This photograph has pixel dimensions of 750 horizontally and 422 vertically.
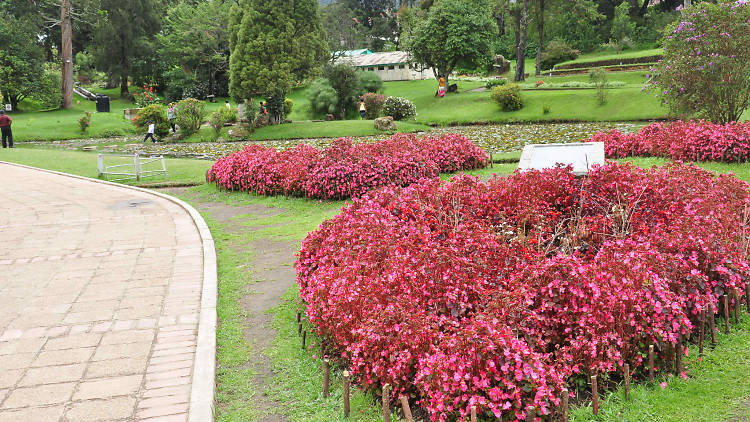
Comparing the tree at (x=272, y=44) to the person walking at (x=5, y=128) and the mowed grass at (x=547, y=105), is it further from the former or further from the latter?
the person walking at (x=5, y=128)

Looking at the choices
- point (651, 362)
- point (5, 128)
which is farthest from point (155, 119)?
point (651, 362)

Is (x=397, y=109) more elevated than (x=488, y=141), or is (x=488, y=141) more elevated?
(x=397, y=109)

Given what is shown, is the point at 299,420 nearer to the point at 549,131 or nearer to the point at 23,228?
the point at 23,228

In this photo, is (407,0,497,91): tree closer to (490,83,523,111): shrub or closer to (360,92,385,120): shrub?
(490,83,523,111): shrub

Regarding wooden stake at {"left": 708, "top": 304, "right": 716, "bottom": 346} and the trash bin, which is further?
the trash bin

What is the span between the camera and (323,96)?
118 ft

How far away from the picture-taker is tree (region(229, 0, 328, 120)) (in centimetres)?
2881

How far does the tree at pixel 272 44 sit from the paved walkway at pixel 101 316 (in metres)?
18.5

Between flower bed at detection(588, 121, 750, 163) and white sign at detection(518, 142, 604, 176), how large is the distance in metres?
4.69

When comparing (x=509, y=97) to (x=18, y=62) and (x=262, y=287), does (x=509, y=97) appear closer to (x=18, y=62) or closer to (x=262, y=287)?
(x=262, y=287)

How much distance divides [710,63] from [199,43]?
137ft

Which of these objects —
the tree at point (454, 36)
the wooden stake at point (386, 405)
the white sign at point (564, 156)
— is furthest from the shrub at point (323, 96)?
the wooden stake at point (386, 405)

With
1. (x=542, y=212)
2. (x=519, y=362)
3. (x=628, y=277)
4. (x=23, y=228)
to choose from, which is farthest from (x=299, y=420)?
(x=23, y=228)

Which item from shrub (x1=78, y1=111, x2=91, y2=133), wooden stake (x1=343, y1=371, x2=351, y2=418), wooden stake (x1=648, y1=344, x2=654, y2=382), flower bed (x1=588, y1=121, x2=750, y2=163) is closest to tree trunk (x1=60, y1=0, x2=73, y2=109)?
shrub (x1=78, y1=111, x2=91, y2=133)
